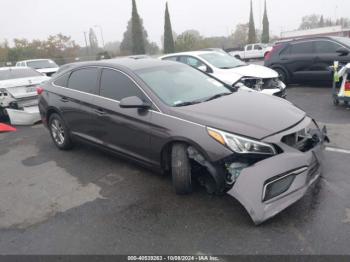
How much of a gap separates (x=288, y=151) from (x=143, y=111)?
5.86 feet

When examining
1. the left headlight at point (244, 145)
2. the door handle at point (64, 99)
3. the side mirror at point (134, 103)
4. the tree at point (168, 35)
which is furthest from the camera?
the tree at point (168, 35)

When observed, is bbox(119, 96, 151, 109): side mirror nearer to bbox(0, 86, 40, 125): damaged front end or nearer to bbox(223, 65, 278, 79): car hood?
bbox(223, 65, 278, 79): car hood

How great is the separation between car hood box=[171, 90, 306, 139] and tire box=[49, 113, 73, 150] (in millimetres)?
2580

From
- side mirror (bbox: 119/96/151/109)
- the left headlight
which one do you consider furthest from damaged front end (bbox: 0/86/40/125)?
the left headlight

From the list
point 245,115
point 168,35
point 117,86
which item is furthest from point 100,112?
point 168,35

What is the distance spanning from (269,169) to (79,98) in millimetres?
3237

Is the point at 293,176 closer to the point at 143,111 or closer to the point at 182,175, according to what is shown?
the point at 182,175

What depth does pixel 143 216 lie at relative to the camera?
11.4 ft

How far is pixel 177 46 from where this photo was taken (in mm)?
46438

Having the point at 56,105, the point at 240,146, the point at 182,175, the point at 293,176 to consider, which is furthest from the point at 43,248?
the point at 56,105

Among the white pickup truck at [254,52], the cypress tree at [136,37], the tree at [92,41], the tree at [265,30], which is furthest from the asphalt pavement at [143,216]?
the tree at [92,41]

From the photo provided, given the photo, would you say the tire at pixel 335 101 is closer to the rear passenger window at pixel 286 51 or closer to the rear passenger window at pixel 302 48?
the rear passenger window at pixel 302 48

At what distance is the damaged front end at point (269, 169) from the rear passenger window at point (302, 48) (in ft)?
24.1

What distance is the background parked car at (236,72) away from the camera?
7738mm
